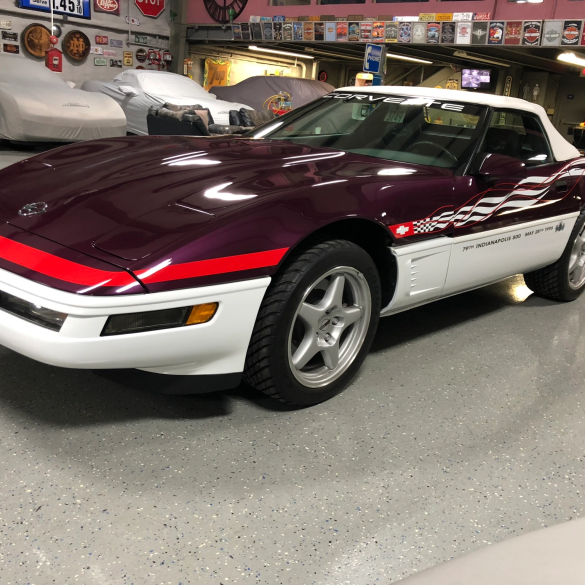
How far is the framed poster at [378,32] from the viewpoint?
9.54 m

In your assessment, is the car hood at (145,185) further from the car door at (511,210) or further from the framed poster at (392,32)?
the framed poster at (392,32)

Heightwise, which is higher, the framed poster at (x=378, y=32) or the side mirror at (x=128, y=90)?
the framed poster at (x=378, y=32)

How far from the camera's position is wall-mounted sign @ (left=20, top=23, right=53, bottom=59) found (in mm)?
10141

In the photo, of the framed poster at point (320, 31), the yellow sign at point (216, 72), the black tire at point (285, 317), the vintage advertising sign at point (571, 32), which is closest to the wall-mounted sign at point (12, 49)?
the yellow sign at point (216, 72)

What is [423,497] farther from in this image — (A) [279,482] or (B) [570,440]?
(B) [570,440]

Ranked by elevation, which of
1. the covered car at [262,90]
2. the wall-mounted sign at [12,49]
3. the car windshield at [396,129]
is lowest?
the covered car at [262,90]

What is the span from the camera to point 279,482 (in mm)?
1705

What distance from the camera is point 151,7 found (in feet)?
39.3

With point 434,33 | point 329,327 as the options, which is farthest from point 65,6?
A: point 329,327

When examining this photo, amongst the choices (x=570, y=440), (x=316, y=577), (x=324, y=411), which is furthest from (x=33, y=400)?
(x=570, y=440)

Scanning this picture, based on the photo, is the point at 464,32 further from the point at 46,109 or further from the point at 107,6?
the point at 107,6

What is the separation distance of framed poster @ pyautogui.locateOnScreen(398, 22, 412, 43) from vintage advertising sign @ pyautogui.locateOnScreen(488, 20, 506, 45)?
1.22m

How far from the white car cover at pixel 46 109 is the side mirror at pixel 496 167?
6.40m

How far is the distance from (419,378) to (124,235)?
4.39 ft
